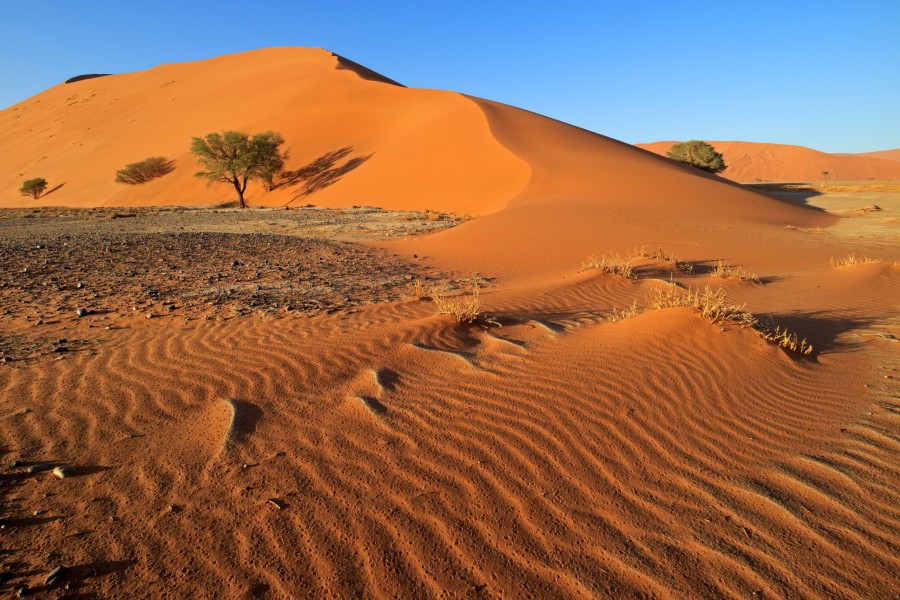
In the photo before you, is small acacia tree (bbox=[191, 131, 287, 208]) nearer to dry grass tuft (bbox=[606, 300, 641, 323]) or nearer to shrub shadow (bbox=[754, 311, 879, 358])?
dry grass tuft (bbox=[606, 300, 641, 323])

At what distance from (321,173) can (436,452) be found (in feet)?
91.7

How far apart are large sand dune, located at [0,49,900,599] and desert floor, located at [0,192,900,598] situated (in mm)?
15

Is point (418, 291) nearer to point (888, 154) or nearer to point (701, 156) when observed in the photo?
point (701, 156)

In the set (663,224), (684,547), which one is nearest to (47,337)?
(684,547)

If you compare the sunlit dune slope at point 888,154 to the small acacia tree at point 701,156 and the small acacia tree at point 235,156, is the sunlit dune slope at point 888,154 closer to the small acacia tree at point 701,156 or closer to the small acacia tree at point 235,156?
the small acacia tree at point 701,156

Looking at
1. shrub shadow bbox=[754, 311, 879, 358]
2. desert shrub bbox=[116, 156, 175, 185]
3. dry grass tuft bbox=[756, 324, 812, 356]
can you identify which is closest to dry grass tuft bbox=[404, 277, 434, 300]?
dry grass tuft bbox=[756, 324, 812, 356]

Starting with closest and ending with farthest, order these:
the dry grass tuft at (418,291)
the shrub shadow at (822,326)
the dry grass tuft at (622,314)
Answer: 1. the shrub shadow at (822,326)
2. the dry grass tuft at (622,314)
3. the dry grass tuft at (418,291)

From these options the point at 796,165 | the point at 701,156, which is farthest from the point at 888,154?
the point at 701,156

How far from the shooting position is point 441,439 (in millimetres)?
3189

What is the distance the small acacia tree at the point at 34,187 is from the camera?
34438 mm

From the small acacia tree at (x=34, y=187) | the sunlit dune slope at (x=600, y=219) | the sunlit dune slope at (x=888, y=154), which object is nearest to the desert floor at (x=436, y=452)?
the sunlit dune slope at (x=600, y=219)

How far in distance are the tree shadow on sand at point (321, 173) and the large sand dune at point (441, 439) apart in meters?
19.9

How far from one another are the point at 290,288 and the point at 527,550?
5.62 m

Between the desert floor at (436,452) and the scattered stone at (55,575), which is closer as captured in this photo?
the scattered stone at (55,575)
